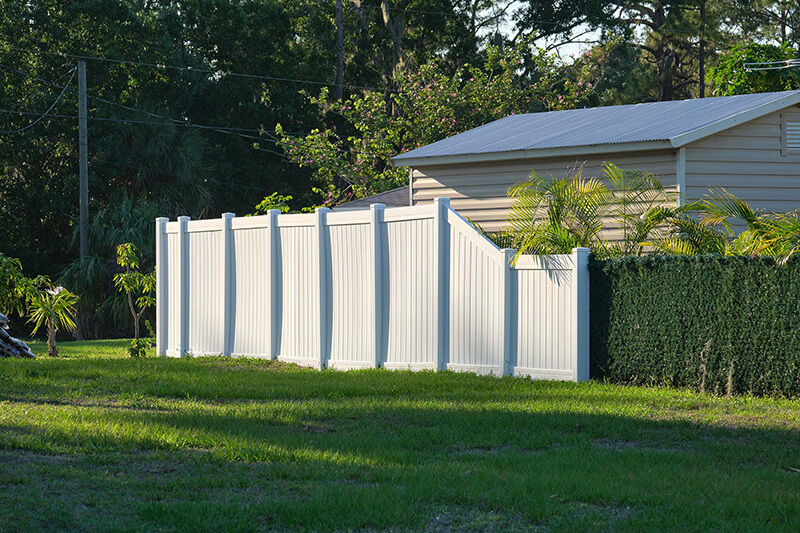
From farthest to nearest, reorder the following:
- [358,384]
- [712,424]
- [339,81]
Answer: [339,81], [358,384], [712,424]

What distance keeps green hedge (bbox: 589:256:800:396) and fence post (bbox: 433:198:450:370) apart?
2.00 metres

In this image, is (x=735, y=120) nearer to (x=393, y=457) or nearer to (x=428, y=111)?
(x=393, y=457)

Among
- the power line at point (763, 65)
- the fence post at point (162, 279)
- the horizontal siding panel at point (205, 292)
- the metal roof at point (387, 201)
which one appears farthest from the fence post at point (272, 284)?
the power line at point (763, 65)

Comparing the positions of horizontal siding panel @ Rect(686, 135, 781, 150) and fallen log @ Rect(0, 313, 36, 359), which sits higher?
horizontal siding panel @ Rect(686, 135, 781, 150)

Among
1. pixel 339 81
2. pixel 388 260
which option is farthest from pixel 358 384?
pixel 339 81

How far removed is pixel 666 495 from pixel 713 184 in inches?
371

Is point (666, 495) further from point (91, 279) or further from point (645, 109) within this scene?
point (91, 279)

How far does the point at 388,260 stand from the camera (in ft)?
44.5

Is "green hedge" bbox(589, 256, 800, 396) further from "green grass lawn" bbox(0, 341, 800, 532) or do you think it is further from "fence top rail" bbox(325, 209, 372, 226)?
"fence top rail" bbox(325, 209, 372, 226)

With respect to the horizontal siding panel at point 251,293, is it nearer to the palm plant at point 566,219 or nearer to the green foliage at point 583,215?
the green foliage at point 583,215

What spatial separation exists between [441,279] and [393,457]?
5.88 m

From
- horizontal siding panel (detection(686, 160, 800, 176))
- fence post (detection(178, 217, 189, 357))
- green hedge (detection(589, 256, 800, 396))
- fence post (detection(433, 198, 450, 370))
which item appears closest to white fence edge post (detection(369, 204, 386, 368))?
fence post (detection(433, 198, 450, 370))

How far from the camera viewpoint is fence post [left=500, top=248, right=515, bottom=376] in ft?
40.1

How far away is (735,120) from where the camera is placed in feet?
47.6
